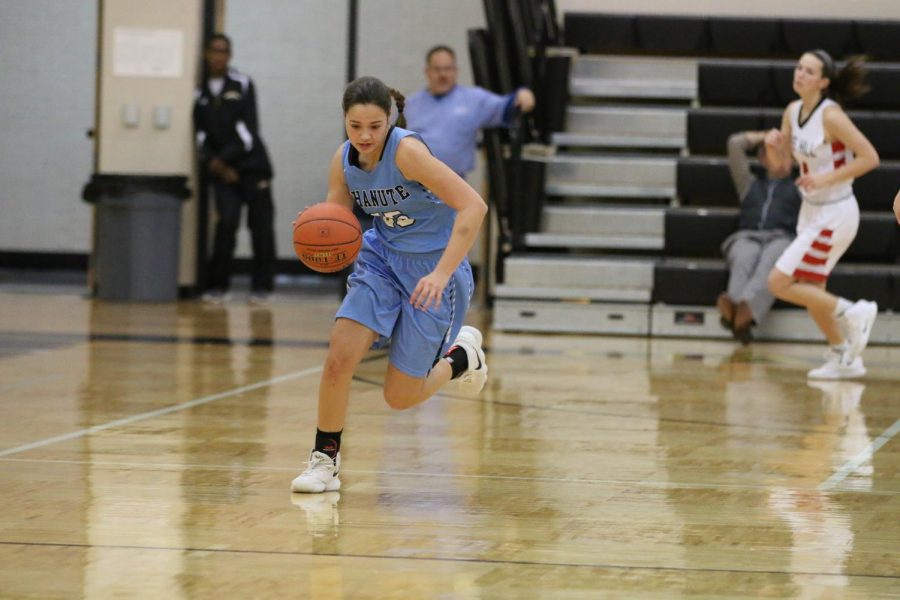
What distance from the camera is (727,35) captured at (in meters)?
10.1

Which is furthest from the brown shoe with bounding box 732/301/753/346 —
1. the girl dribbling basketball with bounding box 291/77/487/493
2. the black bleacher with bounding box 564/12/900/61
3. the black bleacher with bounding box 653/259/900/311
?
the girl dribbling basketball with bounding box 291/77/487/493

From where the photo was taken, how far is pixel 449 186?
3793mm

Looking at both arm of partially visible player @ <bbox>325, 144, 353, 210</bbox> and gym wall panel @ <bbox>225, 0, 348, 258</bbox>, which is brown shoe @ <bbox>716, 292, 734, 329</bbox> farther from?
gym wall panel @ <bbox>225, 0, 348, 258</bbox>

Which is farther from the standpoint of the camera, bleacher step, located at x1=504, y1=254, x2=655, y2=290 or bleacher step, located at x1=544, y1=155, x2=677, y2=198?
bleacher step, located at x1=544, y1=155, x2=677, y2=198

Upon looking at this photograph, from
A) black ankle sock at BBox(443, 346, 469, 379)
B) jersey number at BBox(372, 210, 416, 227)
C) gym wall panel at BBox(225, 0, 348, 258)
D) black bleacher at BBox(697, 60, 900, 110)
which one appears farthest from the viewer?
gym wall panel at BBox(225, 0, 348, 258)

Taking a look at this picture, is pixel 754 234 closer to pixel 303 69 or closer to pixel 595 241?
pixel 595 241

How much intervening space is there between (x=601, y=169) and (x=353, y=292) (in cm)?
591

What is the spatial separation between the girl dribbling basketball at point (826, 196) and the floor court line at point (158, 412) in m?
2.52

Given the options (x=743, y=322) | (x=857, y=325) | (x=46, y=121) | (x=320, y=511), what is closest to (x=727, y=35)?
(x=743, y=322)

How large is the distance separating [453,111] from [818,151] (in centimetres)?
258

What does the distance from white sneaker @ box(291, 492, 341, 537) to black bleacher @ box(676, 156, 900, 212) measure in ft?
19.9

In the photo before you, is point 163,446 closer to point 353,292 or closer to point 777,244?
point 353,292

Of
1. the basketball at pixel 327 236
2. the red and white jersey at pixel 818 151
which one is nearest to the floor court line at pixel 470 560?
the basketball at pixel 327 236

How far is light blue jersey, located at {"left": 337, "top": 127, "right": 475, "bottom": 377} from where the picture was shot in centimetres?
383
